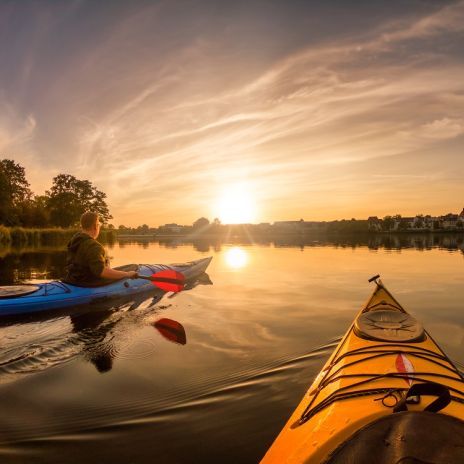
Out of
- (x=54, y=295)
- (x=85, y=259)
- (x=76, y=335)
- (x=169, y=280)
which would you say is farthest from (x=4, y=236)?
(x=76, y=335)

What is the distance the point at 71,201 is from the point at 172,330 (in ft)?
195

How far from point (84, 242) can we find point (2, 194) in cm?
4303

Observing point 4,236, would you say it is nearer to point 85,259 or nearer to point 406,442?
point 85,259

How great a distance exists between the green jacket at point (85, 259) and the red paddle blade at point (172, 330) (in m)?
1.83

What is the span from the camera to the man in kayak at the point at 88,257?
7.39 metres

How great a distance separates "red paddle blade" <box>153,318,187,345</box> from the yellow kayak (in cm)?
311

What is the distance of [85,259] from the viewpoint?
7578mm

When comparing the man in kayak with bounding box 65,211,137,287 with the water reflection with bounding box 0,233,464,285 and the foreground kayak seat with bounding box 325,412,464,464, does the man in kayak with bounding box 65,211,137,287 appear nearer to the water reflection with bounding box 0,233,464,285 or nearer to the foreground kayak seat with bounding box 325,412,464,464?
the water reflection with bounding box 0,233,464,285

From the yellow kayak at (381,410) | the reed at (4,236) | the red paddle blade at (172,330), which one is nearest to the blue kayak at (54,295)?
the red paddle blade at (172,330)

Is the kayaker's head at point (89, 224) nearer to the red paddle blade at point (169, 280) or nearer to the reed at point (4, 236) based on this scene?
the red paddle blade at point (169, 280)

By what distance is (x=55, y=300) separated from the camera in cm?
732

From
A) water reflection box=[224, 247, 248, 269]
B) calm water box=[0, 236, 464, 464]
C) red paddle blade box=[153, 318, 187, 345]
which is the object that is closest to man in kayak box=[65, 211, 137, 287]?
calm water box=[0, 236, 464, 464]

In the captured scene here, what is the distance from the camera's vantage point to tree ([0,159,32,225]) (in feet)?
140

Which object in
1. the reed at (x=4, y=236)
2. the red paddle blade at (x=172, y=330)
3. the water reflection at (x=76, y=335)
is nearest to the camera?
the water reflection at (x=76, y=335)
